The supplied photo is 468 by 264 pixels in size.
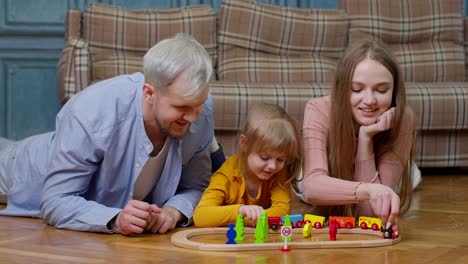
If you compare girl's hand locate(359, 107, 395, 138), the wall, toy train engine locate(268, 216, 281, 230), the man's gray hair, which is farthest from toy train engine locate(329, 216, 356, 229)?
the wall

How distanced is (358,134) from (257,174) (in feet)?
1.03

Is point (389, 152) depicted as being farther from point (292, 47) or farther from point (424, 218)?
point (292, 47)

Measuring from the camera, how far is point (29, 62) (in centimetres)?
438

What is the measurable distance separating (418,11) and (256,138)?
92.8 inches

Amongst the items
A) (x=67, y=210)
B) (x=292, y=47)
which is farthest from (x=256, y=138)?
(x=292, y=47)

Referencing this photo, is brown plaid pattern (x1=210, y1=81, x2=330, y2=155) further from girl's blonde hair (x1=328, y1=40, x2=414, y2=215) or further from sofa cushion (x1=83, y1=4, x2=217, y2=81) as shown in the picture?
girl's blonde hair (x1=328, y1=40, x2=414, y2=215)

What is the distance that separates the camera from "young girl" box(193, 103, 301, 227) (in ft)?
7.17

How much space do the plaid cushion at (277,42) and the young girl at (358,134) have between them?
65.5 inches

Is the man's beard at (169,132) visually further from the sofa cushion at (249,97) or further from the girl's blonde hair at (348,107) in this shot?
the sofa cushion at (249,97)

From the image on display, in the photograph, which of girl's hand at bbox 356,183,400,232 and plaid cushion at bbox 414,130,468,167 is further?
plaid cushion at bbox 414,130,468,167

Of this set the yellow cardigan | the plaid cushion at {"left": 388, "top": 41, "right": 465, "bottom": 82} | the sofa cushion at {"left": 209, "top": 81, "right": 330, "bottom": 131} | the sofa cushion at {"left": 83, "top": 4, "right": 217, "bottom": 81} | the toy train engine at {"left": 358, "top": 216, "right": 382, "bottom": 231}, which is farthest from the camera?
the plaid cushion at {"left": 388, "top": 41, "right": 465, "bottom": 82}

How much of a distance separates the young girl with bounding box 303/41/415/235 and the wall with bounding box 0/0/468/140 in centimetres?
234

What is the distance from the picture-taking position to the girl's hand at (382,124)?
222 cm

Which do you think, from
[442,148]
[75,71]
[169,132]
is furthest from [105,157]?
[442,148]
